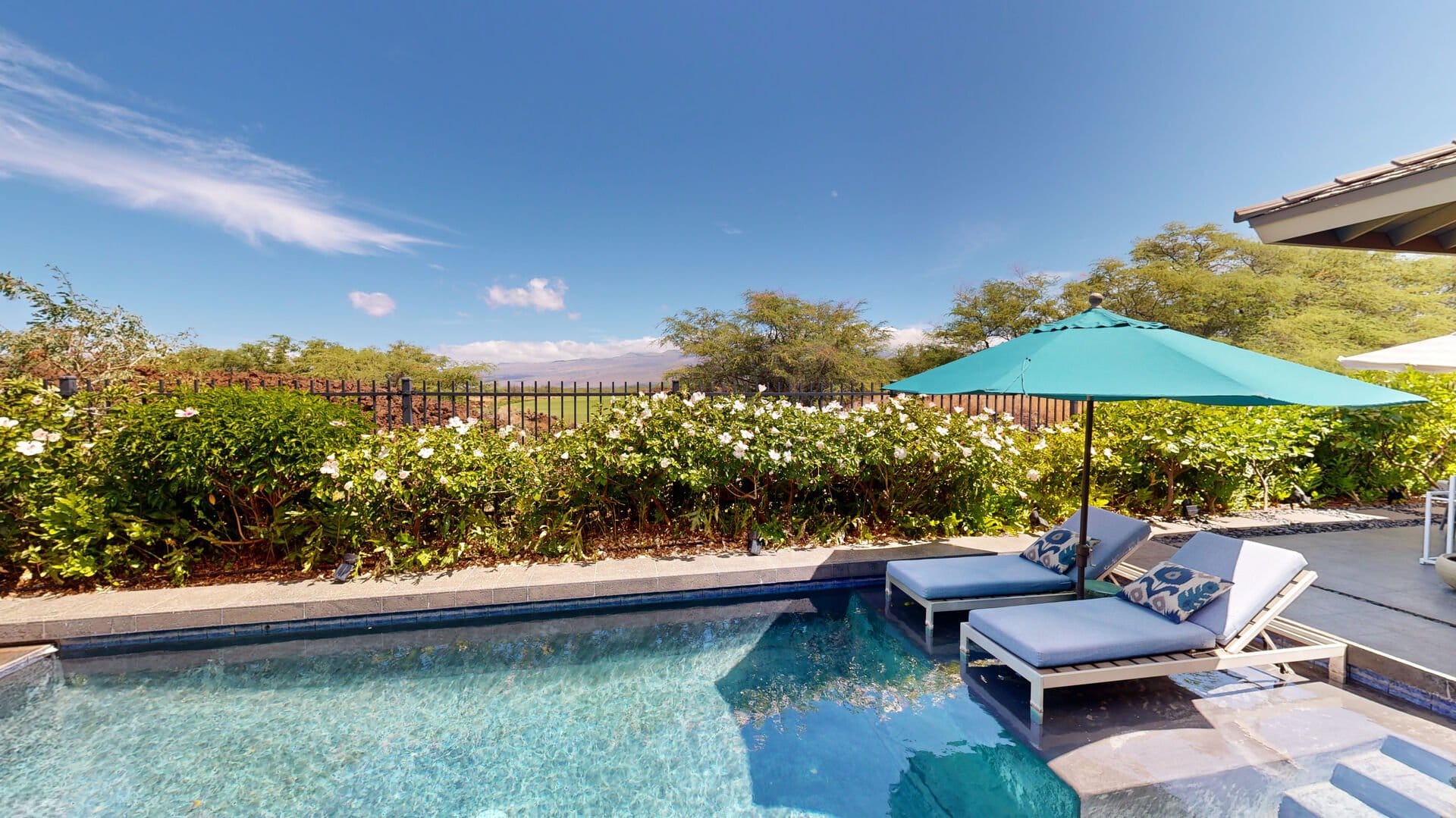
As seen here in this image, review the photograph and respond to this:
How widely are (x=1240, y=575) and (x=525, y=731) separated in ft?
12.5

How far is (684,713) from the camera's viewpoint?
2.84 metres

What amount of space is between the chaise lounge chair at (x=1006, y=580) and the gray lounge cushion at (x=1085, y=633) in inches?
21.2

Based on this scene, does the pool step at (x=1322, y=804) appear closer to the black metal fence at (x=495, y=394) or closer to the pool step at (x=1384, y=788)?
the pool step at (x=1384, y=788)

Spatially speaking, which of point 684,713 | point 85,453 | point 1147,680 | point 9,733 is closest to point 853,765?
point 684,713

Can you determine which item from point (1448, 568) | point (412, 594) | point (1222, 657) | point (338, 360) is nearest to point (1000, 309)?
point (1448, 568)

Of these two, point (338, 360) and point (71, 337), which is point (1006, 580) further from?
point (338, 360)

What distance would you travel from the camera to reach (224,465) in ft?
12.9

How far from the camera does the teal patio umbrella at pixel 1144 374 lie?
2.31m

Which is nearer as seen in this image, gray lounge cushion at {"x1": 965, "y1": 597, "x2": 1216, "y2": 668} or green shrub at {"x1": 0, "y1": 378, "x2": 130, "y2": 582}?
gray lounge cushion at {"x1": 965, "y1": 597, "x2": 1216, "y2": 668}

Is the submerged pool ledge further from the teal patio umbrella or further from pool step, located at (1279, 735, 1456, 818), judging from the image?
pool step, located at (1279, 735, 1456, 818)

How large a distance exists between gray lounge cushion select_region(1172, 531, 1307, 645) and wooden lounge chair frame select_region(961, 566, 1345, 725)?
0.15 feet

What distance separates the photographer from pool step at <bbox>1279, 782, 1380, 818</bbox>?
1984 mm

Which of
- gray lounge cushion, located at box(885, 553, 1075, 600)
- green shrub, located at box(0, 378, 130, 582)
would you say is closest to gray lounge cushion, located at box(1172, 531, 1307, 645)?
gray lounge cushion, located at box(885, 553, 1075, 600)

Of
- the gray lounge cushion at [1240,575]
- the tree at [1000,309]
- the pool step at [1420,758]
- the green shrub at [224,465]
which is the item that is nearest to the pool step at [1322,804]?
the pool step at [1420,758]
